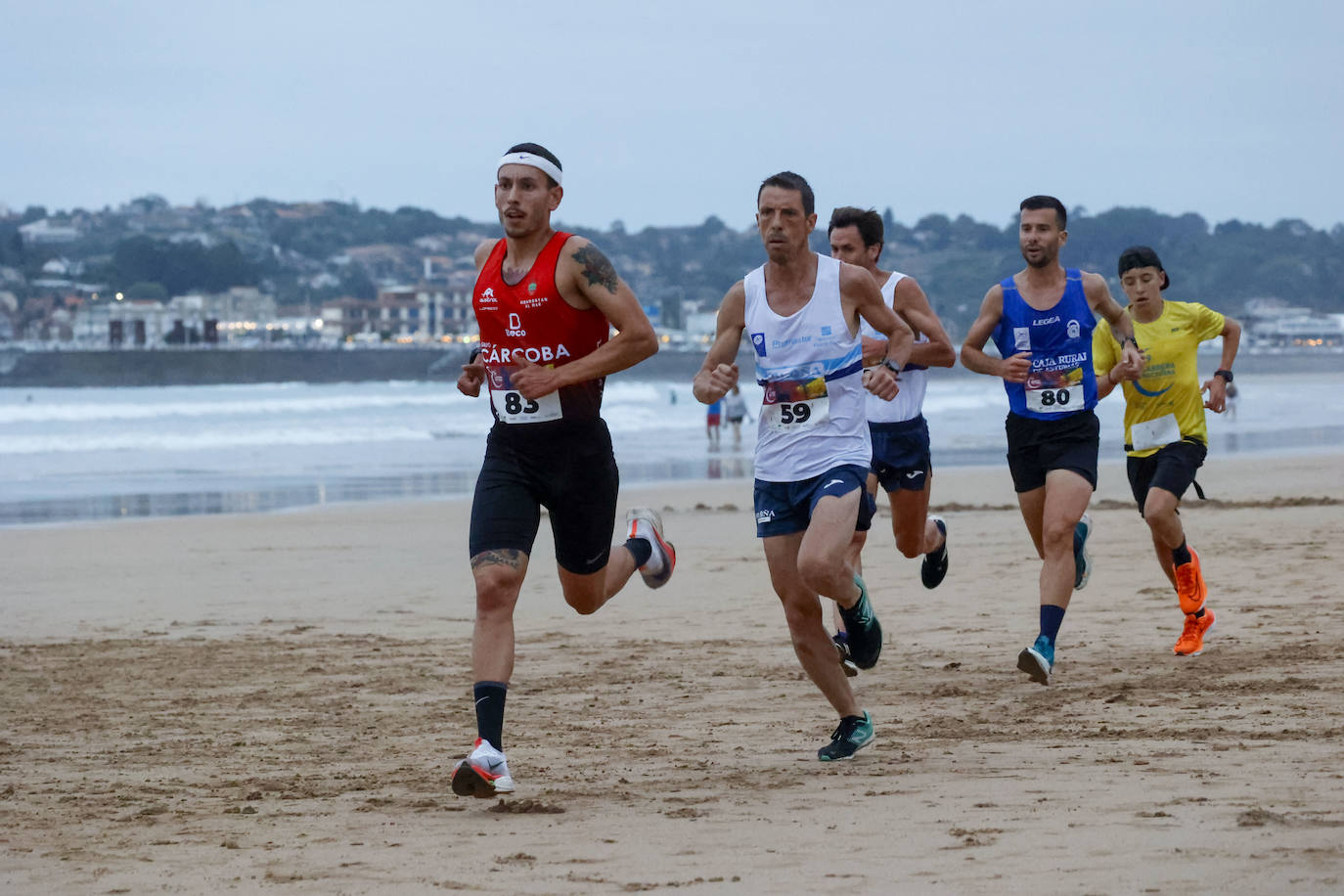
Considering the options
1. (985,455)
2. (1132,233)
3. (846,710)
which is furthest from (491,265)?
(1132,233)

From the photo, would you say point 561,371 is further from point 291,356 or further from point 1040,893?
point 291,356

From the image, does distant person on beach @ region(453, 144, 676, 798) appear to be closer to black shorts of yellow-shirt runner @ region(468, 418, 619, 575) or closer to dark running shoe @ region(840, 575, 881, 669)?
black shorts of yellow-shirt runner @ region(468, 418, 619, 575)

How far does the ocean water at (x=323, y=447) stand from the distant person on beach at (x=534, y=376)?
487 inches

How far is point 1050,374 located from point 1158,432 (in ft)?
3.29

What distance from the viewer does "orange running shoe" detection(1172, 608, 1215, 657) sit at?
771cm

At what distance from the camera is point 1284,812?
4.35 metres

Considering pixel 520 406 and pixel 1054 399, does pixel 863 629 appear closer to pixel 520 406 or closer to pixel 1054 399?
pixel 520 406

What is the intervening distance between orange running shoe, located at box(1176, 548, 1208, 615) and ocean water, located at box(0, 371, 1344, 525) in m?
12.0

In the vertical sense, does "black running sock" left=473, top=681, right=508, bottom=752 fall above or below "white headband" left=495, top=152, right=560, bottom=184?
below

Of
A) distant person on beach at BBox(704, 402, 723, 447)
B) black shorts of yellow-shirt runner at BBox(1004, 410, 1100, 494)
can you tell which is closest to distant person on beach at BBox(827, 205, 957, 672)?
black shorts of yellow-shirt runner at BBox(1004, 410, 1100, 494)

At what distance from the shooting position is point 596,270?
5496 mm

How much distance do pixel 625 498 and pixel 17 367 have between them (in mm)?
86128

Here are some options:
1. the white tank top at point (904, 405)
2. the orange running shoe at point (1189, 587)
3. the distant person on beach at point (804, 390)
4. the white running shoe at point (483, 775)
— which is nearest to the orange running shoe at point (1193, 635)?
the orange running shoe at point (1189, 587)

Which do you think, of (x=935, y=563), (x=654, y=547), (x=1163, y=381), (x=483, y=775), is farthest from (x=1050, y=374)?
(x=483, y=775)
